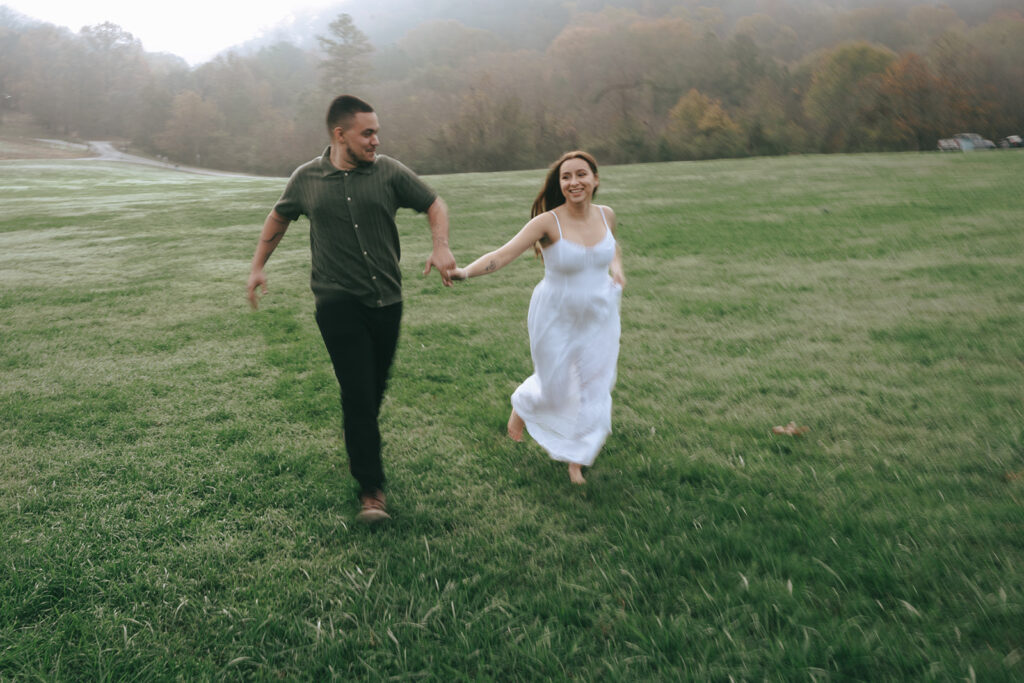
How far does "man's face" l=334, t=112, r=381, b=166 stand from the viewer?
12.2 ft

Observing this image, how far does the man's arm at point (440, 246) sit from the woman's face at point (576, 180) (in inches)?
31.4

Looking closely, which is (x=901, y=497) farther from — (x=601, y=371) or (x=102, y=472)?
(x=102, y=472)

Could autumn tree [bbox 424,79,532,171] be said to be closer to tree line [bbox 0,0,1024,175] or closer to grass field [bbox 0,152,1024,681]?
tree line [bbox 0,0,1024,175]

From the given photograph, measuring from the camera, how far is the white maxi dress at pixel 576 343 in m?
4.21

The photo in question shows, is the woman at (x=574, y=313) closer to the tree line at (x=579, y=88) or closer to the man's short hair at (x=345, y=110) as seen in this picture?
the man's short hair at (x=345, y=110)

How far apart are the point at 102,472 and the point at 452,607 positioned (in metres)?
3.03

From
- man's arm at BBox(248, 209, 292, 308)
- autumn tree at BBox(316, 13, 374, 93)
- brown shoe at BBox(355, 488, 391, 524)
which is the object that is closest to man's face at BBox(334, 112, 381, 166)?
man's arm at BBox(248, 209, 292, 308)

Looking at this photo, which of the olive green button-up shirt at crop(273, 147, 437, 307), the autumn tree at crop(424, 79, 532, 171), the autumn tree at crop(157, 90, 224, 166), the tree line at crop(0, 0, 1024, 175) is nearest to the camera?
the olive green button-up shirt at crop(273, 147, 437, 307)

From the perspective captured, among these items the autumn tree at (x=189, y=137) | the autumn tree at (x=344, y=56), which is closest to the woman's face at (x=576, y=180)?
the autumn tree at (x=344, y=56)

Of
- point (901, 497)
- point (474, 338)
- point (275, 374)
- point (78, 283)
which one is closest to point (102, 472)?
point (275, 374)

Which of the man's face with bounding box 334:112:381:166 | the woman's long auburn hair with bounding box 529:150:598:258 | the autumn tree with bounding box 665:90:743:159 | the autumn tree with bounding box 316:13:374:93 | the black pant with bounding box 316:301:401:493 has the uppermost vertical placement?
the autumn tree with bounding box 316:13:374:93

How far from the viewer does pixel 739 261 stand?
→ 12.1m

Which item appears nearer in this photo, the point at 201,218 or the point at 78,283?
the point at 78,283

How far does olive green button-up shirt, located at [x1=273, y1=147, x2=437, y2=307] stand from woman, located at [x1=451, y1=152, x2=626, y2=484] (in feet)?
1.67
